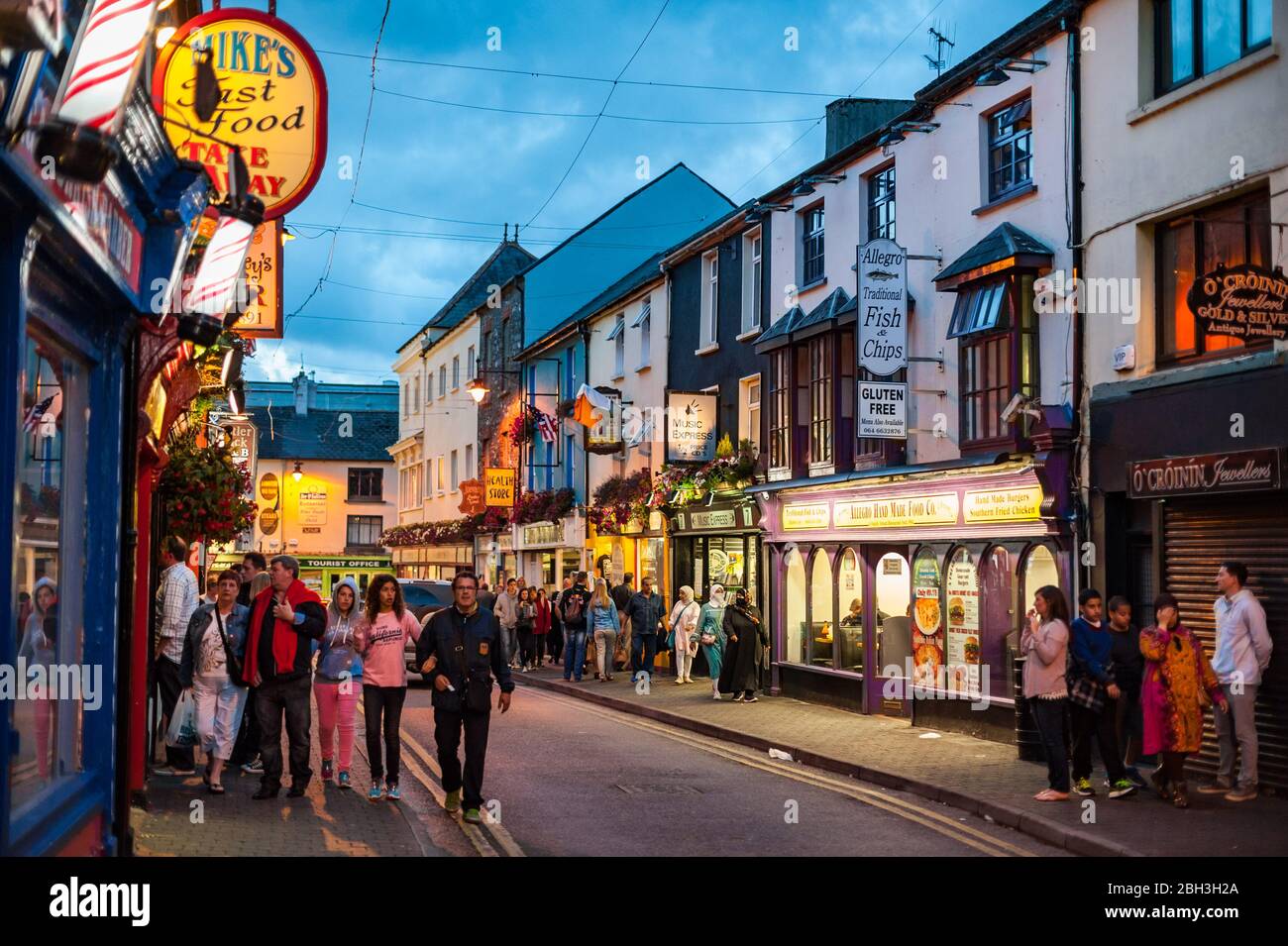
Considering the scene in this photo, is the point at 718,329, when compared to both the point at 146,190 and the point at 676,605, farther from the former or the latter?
the point at 146,190

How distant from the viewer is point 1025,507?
53.3ft

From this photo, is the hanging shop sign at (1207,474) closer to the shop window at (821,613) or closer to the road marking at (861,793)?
the road marking at (861,793)

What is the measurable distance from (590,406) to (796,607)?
33.4 feet

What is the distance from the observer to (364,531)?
72438mm

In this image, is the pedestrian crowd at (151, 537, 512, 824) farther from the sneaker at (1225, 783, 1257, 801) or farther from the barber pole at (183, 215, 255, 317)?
the sneaker at (1225, 783, 1257, 801)

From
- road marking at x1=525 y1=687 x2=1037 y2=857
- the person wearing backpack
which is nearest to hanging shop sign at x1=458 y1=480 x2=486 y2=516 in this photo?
the person wearing backpack

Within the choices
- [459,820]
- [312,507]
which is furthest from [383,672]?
[312,507]

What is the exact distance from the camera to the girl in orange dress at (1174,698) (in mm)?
12164

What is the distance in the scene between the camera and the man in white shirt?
12.9m

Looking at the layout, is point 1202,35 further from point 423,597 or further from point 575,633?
point 423,597

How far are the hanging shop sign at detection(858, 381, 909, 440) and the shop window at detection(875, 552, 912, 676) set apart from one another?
1903 mm

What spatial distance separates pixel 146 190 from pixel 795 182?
51.6ft
